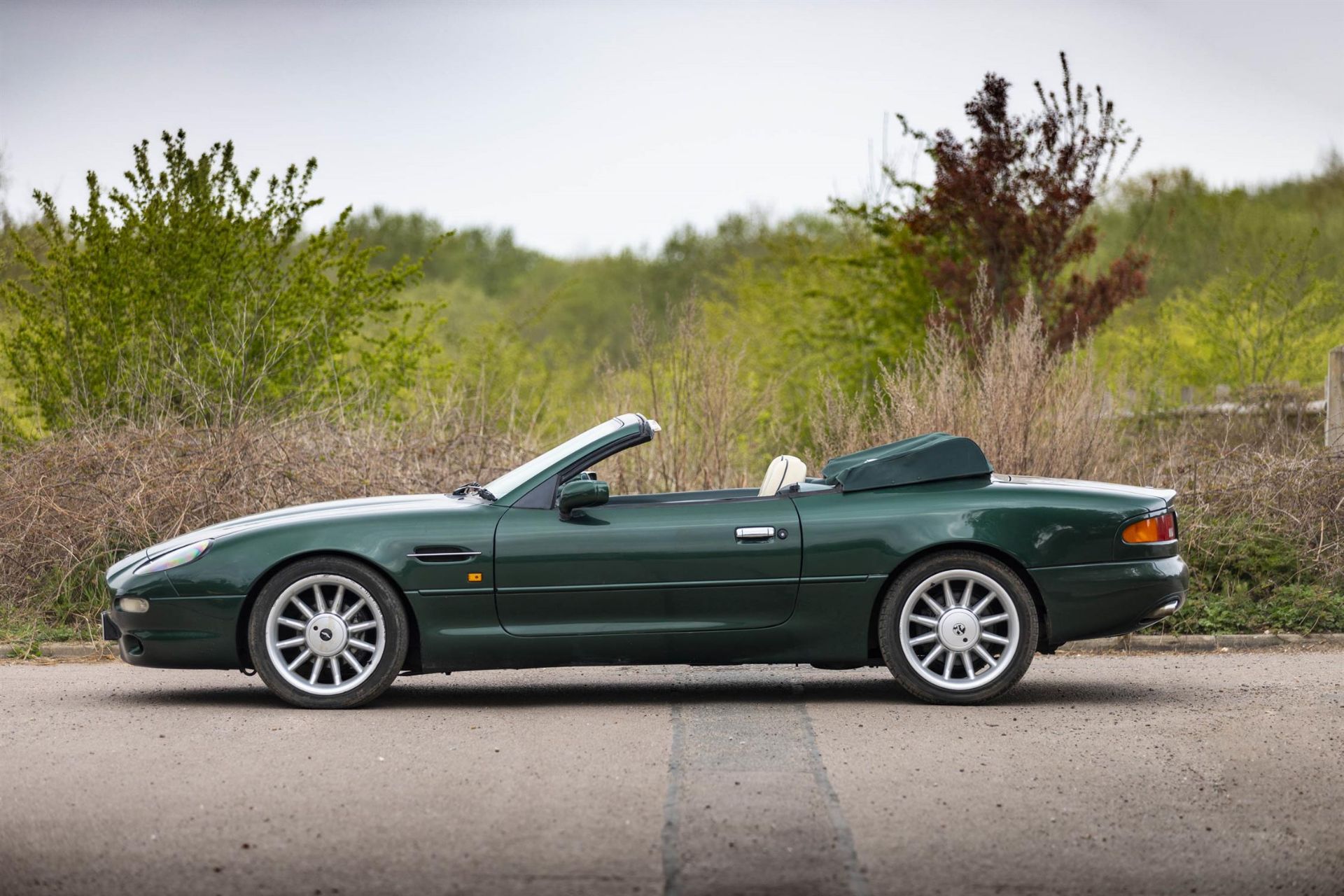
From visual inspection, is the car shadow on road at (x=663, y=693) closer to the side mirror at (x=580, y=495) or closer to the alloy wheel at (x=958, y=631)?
the alloy wheel at (x=958, y=631)

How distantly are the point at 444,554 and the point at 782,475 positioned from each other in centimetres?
175

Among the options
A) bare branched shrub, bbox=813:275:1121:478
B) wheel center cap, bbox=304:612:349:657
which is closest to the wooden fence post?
bare branched shrub, bbox=813:275:1121:478

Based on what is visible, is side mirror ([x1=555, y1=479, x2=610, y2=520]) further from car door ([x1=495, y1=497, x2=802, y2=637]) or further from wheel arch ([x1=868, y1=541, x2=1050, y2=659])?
wheel arch ([x1=868, y1=541, x2=1050, y2=659])

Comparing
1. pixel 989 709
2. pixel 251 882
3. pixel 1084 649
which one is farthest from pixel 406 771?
pixel 1084 649

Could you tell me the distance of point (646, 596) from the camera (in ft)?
24.4

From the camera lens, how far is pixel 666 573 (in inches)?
293

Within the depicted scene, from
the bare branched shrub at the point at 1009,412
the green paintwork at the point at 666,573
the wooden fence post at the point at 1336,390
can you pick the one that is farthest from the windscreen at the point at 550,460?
the wooden fence post at the point at 1336,390

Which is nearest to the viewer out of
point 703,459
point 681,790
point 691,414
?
point 681,790

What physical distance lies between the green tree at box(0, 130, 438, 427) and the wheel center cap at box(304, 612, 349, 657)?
652 centimetres

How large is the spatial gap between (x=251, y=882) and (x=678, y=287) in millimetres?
47732

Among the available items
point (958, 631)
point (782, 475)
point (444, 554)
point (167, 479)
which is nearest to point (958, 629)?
point (958, 631)

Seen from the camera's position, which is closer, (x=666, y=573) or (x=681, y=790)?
(x=681, y=790)

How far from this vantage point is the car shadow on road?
784cm

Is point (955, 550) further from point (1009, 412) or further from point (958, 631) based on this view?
point (1009, 412)
